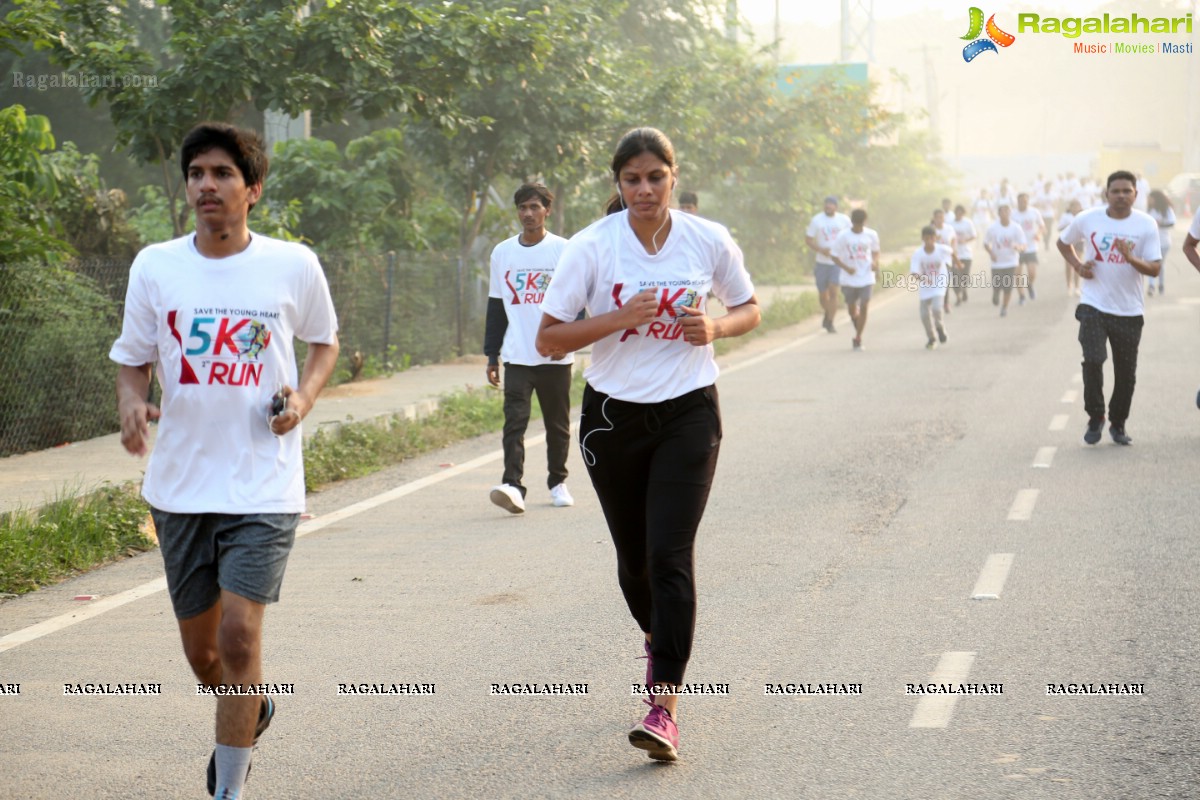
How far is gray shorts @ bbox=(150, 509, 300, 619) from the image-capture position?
432 centimetres

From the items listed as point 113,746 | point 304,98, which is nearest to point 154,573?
point 113,746

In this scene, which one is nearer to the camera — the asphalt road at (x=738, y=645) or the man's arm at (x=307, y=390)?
the man's arm at (x=307, y=390)

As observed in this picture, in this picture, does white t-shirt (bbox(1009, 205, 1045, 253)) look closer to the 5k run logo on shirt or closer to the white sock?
the 5k run logo on shirt

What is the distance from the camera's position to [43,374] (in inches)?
468

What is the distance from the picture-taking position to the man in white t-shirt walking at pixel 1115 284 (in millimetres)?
11555

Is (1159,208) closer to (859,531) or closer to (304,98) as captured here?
(304,98)

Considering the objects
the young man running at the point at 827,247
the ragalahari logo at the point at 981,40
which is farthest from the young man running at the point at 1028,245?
the young man running at the point at 827,247

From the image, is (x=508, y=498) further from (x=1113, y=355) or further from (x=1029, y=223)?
(x=1029, y=223)

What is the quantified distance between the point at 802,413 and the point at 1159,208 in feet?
52.6

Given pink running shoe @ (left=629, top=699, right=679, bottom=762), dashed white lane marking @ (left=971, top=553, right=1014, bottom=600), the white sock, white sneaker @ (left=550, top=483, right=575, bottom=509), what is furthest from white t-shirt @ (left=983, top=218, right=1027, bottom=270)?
the white sock

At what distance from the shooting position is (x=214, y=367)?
14.3ft

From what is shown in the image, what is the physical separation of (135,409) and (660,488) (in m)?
1.66

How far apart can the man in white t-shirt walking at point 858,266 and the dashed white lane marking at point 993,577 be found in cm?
1282

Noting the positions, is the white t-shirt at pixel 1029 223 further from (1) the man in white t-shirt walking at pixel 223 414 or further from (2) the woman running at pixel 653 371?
(1) the man in white t-shirt walking at pixel 223 414
